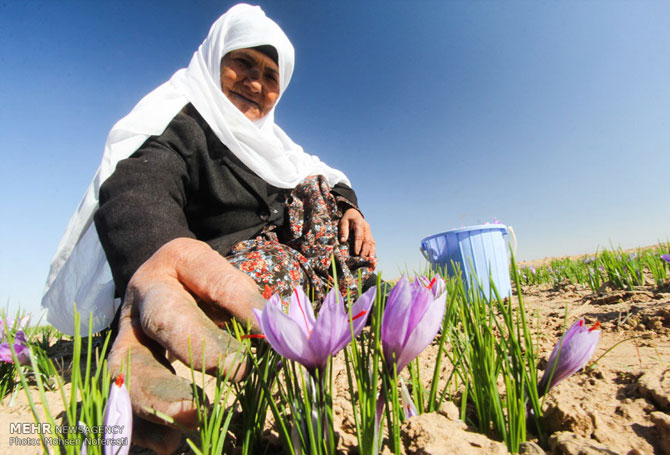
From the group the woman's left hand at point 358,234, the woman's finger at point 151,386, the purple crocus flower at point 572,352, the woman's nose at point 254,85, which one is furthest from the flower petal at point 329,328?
the woman's nose at point 254,85

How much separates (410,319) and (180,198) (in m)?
1.44

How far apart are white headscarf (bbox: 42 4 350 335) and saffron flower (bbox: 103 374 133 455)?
1.38 m

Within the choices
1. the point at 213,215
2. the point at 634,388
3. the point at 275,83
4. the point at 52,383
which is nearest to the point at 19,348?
the point at 52,383

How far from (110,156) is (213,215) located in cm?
61

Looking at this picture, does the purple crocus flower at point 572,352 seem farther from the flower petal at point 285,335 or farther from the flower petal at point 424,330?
the flower petal at point 285,335

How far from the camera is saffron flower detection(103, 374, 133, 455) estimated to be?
1.76 ft

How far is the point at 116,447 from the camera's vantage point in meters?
0.54

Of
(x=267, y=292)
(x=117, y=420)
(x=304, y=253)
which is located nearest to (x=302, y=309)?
(x=117, y=420)

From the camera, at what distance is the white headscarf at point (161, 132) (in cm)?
185

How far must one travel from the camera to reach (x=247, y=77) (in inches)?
100

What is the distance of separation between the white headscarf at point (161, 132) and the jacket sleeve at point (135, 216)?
0.27 metres

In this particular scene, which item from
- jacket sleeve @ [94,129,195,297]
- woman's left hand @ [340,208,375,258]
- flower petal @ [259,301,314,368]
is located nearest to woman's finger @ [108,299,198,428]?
flower petal @ [259,301,314,368]

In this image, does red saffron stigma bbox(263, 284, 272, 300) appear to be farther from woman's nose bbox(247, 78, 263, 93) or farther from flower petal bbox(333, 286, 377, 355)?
woman's nose bbox(247, 78, 263, 93)

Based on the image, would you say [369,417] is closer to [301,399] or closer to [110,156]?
[301,399]
